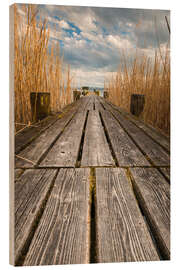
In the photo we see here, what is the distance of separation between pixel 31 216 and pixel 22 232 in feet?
0.16

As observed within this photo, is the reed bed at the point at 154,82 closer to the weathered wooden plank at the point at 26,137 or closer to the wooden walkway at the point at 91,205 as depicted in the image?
the wooden walkway at the point at 91,205

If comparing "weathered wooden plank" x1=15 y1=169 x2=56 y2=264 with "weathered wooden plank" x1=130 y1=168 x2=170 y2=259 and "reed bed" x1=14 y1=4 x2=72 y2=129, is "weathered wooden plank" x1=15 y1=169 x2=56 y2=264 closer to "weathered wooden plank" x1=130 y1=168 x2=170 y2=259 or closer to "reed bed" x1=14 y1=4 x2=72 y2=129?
"weathered wooden plank" x1=130 y1=168 x2=170 y2=259

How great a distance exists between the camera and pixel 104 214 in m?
0.44

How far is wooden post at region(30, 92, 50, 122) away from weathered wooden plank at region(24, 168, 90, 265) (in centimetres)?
95

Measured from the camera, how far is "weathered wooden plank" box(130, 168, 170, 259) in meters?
0.39

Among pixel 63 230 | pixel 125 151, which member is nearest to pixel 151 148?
pixel 125 151

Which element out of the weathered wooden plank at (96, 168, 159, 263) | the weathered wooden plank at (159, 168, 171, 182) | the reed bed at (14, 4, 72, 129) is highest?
the reed bed at (14, 4, 72, 129)

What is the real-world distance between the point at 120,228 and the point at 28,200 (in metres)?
0.29

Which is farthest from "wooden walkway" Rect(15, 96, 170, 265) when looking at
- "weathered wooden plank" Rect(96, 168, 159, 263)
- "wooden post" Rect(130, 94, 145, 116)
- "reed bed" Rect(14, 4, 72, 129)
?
"wooden post" Rect(130, 94, 145, 116)

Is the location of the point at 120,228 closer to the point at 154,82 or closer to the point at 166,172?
the point at 166,172

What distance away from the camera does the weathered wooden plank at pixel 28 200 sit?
38 cm

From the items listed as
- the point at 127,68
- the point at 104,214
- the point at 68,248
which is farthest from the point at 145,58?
the point at 68,248

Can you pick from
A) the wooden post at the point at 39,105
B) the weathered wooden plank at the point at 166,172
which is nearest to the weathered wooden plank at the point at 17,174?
the weathered wooden plank at the point at 166,172
